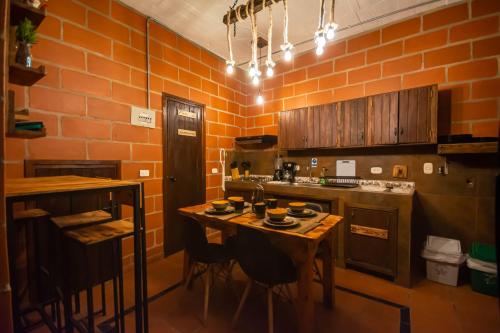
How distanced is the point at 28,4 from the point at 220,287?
255cm

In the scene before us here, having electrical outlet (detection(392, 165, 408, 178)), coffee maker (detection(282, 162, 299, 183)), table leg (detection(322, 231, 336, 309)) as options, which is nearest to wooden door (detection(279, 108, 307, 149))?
coffee maker (detection(282, 162, 299, 183))

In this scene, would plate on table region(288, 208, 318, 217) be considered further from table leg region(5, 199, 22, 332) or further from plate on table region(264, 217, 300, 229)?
table leg region(5, 199, 22, 332)

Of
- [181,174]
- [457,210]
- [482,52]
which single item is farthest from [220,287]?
[482,52]

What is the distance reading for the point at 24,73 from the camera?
1.33 meters

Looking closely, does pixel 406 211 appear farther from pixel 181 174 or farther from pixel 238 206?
pixel 181 174

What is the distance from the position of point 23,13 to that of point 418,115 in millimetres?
3377

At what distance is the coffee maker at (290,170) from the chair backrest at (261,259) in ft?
6.78

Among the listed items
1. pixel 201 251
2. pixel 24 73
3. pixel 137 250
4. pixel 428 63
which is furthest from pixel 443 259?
pixel 24 73

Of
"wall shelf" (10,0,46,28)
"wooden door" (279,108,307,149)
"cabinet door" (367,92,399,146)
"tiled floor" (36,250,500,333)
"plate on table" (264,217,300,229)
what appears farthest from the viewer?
"wooden door" (279,108,307,149)

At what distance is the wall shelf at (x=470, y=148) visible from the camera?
6.78 ft

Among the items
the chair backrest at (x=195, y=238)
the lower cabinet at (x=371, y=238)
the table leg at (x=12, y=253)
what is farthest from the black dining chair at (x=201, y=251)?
the lower cabinet at (x=371, y=238)

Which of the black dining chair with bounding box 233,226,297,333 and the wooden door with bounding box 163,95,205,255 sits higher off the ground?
the wooden door with bounding box 163,95,205,255

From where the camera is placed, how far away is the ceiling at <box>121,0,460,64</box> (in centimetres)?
249

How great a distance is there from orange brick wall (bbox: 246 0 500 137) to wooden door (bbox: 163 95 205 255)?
1762 mm
